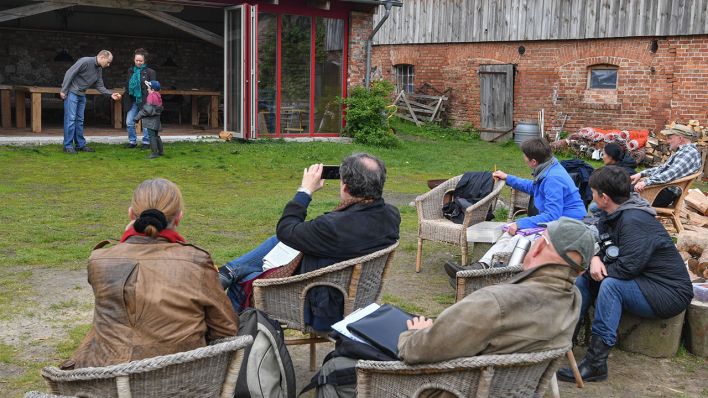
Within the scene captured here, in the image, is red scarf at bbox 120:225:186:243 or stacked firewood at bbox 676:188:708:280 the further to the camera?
stacked firewood at bbox 676:188:708:280

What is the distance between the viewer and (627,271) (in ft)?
14.8

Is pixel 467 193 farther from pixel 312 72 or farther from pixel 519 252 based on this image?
pixel 312 72

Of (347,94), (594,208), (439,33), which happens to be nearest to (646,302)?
(594,208)

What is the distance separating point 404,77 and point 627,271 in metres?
18.4

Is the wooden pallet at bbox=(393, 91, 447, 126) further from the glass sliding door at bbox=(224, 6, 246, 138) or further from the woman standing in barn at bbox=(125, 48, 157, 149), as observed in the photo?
the woman standing in barn at bbox=(125, 48, 157, 149)

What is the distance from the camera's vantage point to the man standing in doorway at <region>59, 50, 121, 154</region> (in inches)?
495

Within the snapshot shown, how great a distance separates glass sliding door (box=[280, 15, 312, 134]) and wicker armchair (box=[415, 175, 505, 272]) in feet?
28.5

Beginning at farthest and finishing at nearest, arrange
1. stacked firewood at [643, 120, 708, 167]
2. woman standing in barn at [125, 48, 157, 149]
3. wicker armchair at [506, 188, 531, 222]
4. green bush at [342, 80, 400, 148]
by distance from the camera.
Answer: green bush at [342, 80, 400, 148]
stacked firewood at [643, 120, 708, 167]
woman standing in barn at [125, 48, 157, 149]
wicker armchair at [506, 188, 531, 222]

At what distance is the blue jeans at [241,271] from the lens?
14.2 feet

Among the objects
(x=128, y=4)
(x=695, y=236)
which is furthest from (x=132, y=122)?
(x=695, y=236)

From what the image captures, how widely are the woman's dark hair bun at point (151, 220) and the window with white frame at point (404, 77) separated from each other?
19.6m

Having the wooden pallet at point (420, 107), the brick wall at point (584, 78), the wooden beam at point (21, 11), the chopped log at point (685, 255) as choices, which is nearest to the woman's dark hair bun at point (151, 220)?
the chopped log at point (685, 255)

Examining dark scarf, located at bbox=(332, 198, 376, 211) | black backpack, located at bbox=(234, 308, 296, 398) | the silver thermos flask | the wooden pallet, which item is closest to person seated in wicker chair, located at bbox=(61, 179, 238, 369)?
black backpack, located at bbox=(234, 308, 296, 398)

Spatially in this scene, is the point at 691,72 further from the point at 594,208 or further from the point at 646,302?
the point at 646,302
